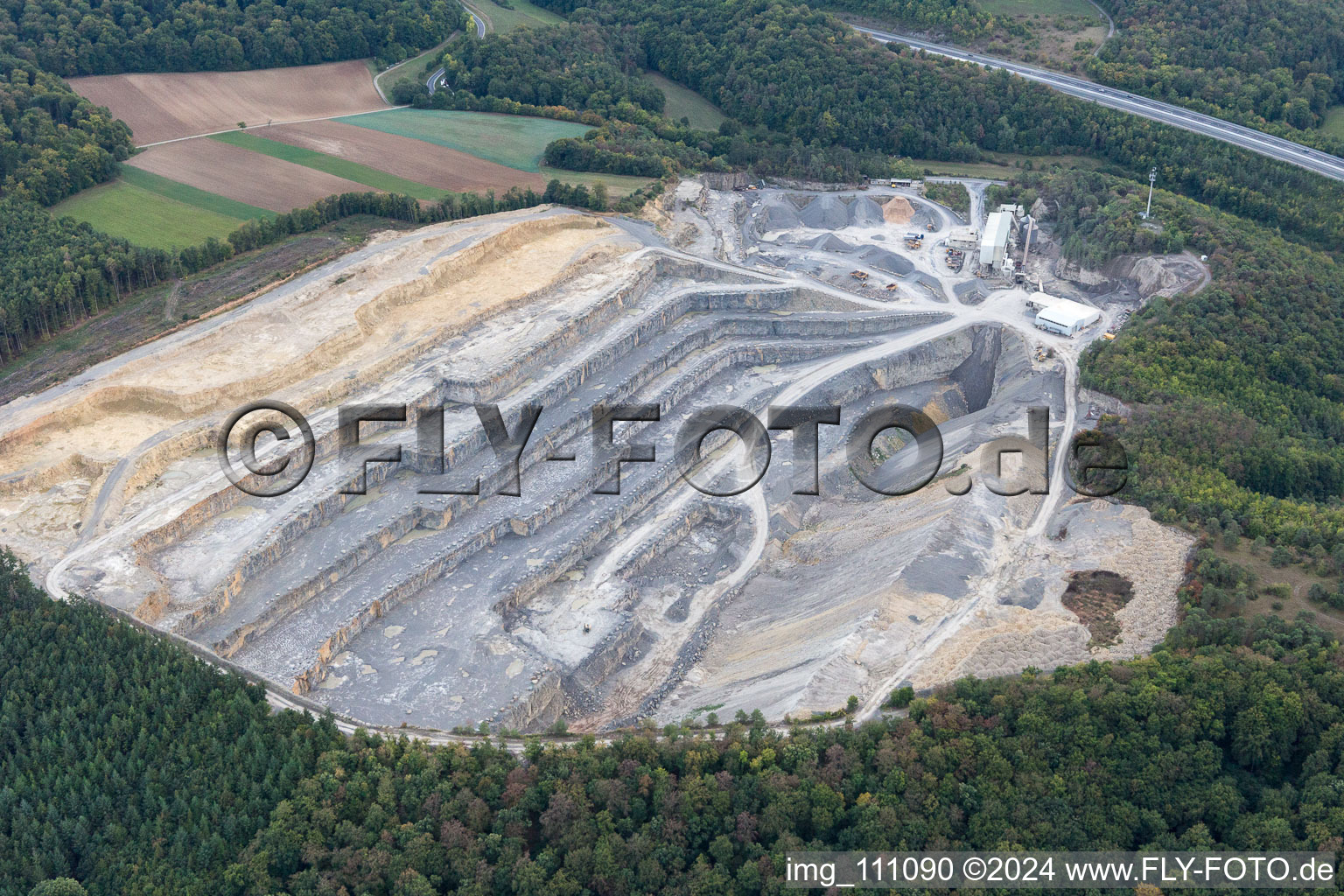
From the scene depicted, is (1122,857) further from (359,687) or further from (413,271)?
(413,271)

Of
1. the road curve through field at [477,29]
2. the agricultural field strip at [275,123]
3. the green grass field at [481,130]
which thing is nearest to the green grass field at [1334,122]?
the green grass field at [481,130]

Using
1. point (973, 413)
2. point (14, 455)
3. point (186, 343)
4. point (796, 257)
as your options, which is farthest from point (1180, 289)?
point (14, 455)

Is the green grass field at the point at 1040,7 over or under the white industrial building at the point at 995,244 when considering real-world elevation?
over

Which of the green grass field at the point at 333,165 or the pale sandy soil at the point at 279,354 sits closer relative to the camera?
the pale sandy soil at the point at 279,354

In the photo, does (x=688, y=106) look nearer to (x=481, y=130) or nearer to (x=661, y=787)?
(x=481, y=130)

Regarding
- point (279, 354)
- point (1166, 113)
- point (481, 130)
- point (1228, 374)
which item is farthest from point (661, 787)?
point (1166, 113)

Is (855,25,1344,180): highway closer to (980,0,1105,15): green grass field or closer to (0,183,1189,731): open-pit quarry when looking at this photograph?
(980,0,1105,15): green grass field

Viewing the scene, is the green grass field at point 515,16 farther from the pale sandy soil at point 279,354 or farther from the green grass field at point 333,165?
the pale sandy soil at point 279,354
